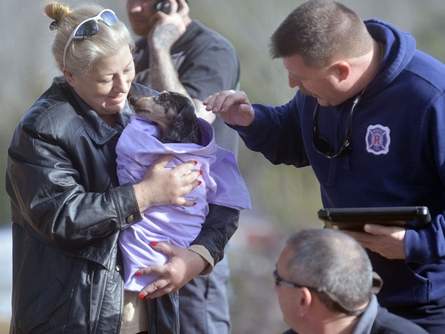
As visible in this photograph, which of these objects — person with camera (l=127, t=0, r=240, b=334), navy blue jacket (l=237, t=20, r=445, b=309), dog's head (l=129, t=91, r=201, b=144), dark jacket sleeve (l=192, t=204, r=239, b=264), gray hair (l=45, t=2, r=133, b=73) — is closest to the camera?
navy blue jacket (l=237, t=20, r=445, b=309)

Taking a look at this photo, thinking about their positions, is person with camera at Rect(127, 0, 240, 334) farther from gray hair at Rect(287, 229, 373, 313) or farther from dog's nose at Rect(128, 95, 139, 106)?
gray hair at Rect(287, 229, 373, 313)

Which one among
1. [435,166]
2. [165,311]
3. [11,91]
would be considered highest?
[435,166]

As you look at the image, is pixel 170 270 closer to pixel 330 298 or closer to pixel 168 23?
pixel 330 298

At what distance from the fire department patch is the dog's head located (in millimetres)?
580

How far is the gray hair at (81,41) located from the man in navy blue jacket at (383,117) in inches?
20.1

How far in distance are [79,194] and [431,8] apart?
11.3 feet

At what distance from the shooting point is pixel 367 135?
3.51 metres

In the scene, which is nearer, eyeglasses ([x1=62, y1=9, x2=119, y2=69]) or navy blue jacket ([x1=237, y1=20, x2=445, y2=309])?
navy blue jacket ([x1=237, y1=20, x2=445, y2=309])

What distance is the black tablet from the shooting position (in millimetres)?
3213

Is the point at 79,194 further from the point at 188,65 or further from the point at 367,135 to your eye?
the point at 188,65

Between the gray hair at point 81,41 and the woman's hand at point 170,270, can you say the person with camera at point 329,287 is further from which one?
the gray hair at point 81,41

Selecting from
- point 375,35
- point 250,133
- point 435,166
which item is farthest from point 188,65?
point 435,166

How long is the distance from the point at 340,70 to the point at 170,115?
572 millimetres

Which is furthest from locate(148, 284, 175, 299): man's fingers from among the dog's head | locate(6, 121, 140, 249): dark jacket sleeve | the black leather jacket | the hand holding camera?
the hand holding camera
